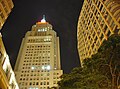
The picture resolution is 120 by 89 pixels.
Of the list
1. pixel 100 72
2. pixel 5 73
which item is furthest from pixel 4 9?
pixel 100 72

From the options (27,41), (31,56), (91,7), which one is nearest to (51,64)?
(31,56)

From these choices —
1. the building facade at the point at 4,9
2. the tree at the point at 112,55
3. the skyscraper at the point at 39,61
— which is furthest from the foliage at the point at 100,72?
the skyscraper at the point at 39,61

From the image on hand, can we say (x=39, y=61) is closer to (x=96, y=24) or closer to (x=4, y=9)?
(x=4, y=9)

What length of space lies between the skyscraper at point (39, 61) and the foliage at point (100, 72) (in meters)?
63.0

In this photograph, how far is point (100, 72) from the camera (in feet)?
57.9

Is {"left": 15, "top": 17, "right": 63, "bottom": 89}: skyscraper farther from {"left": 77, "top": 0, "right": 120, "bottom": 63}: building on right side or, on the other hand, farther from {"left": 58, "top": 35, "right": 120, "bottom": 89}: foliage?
{"left": 58, "top": 35, "right": 120, "bottom": 89}: foliage

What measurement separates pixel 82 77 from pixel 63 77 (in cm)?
171

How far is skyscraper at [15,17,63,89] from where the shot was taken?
273 feet

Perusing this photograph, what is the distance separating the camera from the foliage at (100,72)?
1645cm

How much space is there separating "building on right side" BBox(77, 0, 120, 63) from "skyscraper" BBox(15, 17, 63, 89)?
28.1 m

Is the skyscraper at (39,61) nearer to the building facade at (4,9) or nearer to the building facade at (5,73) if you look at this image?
the building facade at (4,9)

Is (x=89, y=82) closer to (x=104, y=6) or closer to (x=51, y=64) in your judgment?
(x=104, y=6)

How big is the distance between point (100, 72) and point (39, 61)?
75923 millimetres

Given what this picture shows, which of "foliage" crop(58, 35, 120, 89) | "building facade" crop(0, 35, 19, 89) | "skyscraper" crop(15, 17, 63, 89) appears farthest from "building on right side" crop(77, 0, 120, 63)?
"skyscraper" crop(15, 17, 63, 89)
